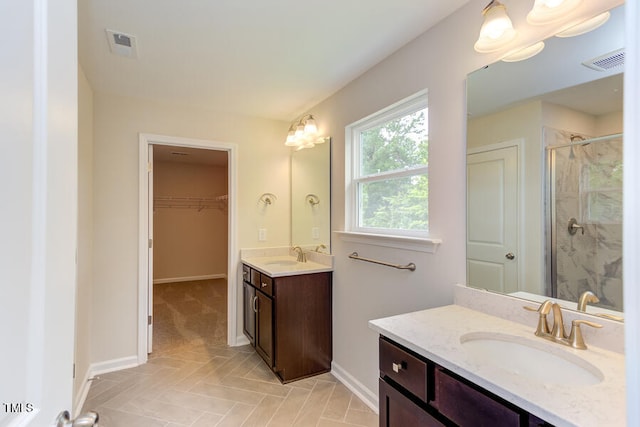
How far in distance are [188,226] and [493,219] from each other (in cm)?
603

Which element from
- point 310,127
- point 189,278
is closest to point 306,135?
point 310,127

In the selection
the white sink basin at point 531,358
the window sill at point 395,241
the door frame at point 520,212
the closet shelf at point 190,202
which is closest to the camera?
the white sink basin at point 531,358

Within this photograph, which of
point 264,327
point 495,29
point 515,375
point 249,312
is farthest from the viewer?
point 249,312

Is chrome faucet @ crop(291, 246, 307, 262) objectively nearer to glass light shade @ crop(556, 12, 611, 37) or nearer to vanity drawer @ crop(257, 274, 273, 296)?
vanity drawer @ crop(257, 274, 273, 296)

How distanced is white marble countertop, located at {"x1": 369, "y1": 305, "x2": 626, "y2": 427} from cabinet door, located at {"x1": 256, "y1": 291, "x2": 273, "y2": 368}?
1.46 metres

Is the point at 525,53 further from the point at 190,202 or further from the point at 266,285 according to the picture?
the point at 190,202

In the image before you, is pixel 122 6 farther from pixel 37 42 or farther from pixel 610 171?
pixel 610 171

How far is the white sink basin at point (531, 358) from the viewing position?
3.34 feet

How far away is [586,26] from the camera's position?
3.84 feet

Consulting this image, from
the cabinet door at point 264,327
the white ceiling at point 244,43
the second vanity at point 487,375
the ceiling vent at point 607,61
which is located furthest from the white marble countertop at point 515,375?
the white ceiling at point 244,43

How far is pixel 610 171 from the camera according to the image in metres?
1.10

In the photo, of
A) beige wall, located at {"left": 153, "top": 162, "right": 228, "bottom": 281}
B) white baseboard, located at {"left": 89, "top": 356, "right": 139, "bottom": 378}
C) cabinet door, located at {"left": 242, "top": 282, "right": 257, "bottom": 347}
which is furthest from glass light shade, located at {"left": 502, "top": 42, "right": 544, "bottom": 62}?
beige wall, located at {"left": 153, "top": 162, "right": 228, "bottom": 281}

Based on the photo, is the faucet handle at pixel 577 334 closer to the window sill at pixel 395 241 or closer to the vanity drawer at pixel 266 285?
the window sill at pixel 395 241

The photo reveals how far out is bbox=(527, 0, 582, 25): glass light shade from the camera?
1154 millimetres
